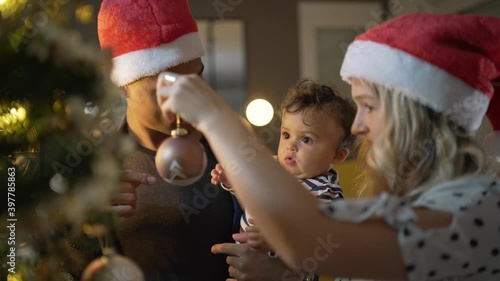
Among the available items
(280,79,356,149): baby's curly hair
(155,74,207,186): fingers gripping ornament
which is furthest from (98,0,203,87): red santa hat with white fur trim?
(155,74,207,186): fingers gripping ornament

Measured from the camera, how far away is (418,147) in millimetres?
969

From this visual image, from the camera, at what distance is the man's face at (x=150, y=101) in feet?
4.49

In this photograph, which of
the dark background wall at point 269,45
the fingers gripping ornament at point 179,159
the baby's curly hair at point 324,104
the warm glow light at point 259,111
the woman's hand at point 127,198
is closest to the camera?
the fingers gripping ornament at point 179,159

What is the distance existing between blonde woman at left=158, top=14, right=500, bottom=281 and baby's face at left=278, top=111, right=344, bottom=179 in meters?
0.48

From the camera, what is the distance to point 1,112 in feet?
2.55

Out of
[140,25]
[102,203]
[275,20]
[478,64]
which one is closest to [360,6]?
[275,20]

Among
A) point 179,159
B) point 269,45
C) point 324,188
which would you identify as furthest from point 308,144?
point 269,45

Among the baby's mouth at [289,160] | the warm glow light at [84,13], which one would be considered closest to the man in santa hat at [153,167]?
the baby's mouth at [289,160]

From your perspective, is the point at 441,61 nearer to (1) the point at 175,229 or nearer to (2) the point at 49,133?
(2) the point at 49,133

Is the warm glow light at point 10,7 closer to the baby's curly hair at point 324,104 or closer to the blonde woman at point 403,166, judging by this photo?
the blonde woman at point 403,166

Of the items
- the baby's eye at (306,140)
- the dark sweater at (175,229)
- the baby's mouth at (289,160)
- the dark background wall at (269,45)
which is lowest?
the dark background wall at (269,45)

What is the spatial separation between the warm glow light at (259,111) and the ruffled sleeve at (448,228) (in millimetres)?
2685

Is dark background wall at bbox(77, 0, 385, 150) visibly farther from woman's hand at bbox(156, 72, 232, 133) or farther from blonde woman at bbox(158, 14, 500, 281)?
woman's hand at bbox(156, 72, 232, 133)

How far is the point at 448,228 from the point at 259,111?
2.79 metres
